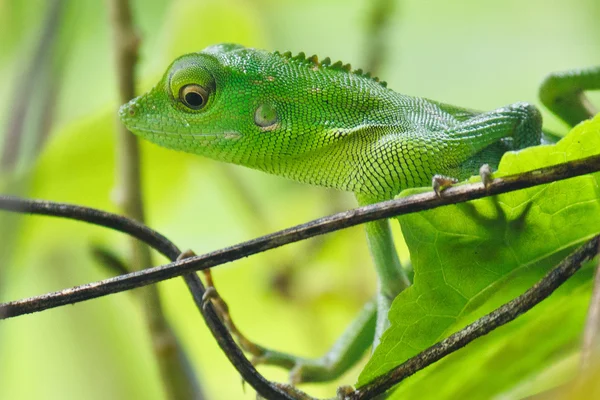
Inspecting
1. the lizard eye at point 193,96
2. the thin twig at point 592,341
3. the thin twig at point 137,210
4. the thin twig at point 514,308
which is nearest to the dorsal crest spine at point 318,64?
the lizard eye at point 193,96

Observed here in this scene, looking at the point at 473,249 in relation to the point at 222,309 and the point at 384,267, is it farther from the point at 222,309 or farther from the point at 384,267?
the point at 222,309

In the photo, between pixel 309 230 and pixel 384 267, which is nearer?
pixel 309 230

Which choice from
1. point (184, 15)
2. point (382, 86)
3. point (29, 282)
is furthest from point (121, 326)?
point (382, 86)

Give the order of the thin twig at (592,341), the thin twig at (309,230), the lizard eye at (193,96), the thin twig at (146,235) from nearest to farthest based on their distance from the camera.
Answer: the thin twig at (592,341), the thin twig at (309,230), the thin twig at (146,235), the lizard eye at (193,96)

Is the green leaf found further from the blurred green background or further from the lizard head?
the blurred green background

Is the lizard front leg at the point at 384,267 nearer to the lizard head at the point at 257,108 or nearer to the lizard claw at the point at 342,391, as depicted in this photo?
the lizard head at the point at 257,108

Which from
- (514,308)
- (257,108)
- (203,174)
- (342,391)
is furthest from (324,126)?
(203,174)
